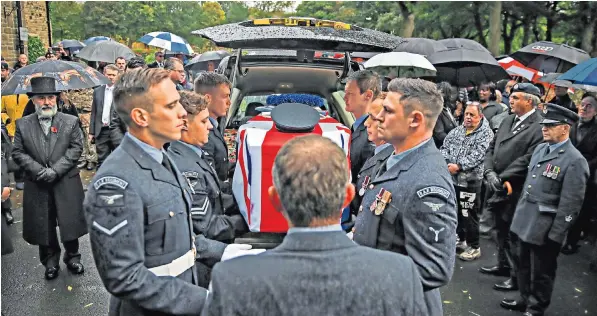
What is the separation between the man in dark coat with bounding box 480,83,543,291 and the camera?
5125 mm

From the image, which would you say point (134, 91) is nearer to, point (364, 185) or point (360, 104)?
point (364, 185)

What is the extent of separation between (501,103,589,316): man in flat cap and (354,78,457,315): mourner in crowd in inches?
89.2

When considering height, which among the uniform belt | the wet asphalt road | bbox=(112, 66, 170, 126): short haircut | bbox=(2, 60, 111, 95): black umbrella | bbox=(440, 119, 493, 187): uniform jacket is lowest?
the wet asphalt road

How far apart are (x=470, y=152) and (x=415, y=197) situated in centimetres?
369

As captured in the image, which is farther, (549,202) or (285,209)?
(549,202)

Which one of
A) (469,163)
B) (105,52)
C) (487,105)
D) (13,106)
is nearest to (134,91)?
(469,163)

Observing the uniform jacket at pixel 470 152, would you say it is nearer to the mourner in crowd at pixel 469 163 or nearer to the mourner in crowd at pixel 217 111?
the mourner in crowd at pixel 469 163

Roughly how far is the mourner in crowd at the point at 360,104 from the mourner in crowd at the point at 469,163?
1.63 metres

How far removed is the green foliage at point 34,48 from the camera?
60.3 ft

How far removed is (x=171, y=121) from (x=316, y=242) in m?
1.02

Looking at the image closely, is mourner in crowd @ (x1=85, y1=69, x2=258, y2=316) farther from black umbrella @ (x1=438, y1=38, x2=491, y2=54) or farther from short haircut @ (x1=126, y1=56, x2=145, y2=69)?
black umbrella @ (x1=438, y1=38, x2=491, y2=54)

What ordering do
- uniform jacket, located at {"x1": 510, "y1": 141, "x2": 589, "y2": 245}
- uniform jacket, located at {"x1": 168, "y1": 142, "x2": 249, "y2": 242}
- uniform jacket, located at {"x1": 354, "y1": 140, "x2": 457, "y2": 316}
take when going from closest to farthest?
uniform jacket, located at {"x1": 354, "y1": 140, "x2": 457, "y2": 316} → uniform jacket, located at {"x1": 168, "y1": 142, "x2": 249, "y2": 242} → uniform jacket, located at {"x1": 510, "y1": 141, "x2": 589, "y2": 245}

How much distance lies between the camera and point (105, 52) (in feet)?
34.5

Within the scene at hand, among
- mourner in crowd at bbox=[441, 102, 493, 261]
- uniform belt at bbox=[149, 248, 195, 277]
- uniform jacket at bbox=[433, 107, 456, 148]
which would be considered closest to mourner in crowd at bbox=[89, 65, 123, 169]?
uniform jacket at bbox=[433, 107, 456, 148]
